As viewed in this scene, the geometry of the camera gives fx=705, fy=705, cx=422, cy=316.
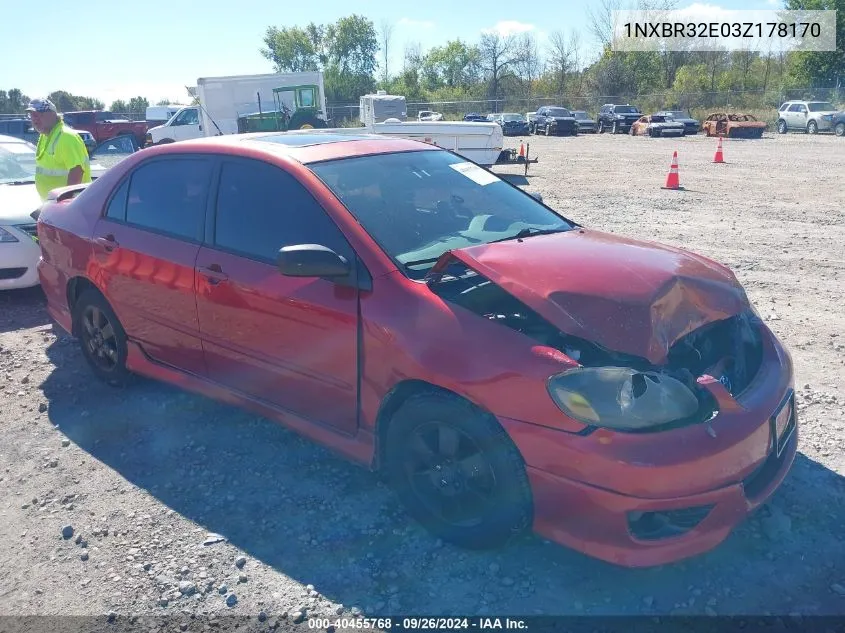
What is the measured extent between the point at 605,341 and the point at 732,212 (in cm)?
939

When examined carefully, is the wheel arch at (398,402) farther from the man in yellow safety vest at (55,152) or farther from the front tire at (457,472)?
the man in yellow safety vest at (55,152)

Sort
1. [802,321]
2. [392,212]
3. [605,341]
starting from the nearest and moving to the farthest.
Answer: [605,341]
[392,212]
[802,321]

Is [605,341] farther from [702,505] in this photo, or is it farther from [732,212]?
[732,212]

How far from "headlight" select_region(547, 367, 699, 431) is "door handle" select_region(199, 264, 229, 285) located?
186 cm

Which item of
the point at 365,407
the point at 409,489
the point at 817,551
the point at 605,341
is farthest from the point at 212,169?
the point at 817,551

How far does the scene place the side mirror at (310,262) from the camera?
9.83ft

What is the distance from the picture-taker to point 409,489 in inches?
120

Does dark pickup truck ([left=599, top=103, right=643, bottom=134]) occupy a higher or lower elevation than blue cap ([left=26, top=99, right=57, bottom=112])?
lower

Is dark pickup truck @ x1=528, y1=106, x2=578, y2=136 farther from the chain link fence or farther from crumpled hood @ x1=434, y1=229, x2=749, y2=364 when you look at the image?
crumpled hood @ x1=434, y1=229, x2=749, y2=364

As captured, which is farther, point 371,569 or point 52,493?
point 52,493

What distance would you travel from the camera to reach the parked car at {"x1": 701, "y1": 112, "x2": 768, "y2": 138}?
33.8 meters

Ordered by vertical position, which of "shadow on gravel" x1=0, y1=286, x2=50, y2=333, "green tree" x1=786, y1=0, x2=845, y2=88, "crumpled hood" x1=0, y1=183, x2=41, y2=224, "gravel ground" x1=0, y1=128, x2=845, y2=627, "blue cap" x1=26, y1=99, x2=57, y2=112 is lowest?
"gravel ground" x1=0, y1=128, x2=845, y2=627

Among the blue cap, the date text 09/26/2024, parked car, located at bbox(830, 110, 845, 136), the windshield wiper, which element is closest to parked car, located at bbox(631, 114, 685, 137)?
parked car, located at bbox(830, 110, 845, 136)

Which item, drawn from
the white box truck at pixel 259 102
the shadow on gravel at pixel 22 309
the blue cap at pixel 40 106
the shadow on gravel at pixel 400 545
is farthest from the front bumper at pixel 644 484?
the white box truck at pixel 259 102
